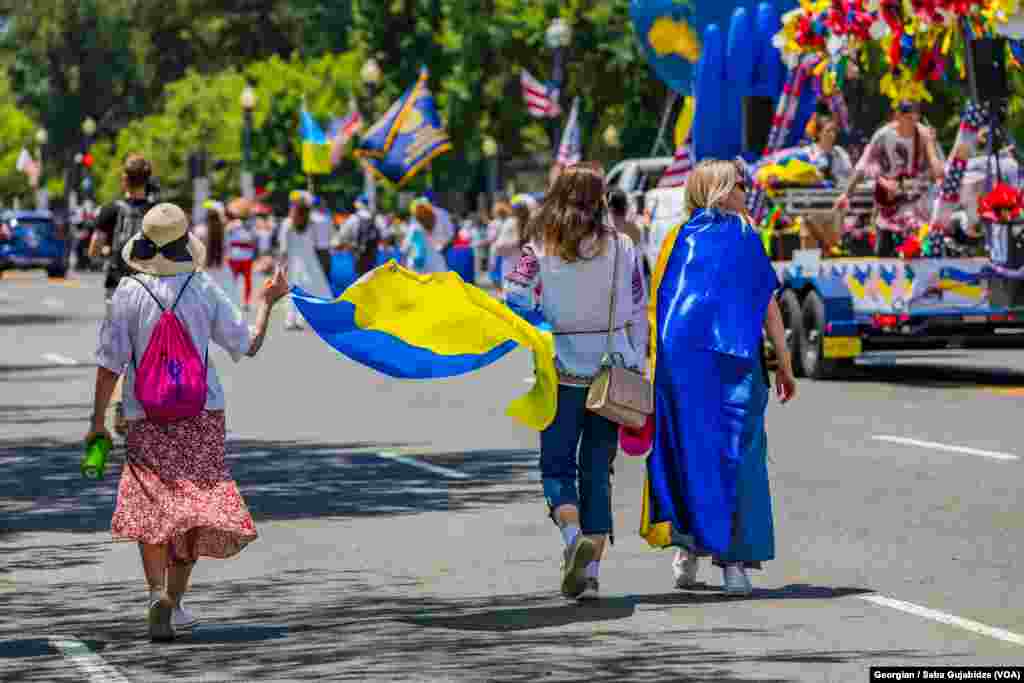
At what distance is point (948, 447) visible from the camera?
53.4ft

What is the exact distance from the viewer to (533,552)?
38.3 ft

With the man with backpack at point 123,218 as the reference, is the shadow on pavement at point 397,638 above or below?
below

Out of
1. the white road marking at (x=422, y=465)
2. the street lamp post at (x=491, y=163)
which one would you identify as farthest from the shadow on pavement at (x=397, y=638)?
the street lamp post at (x=491, y=163)

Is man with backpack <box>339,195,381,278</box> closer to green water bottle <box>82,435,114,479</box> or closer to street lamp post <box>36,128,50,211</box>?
green water bottle <box>82,435,114,479</box>

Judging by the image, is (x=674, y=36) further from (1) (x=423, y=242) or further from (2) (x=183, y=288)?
(2) (x=183, y=288)

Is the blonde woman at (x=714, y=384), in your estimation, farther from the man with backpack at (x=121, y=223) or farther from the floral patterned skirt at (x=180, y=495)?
the man with backpack at (x=121, y=223)

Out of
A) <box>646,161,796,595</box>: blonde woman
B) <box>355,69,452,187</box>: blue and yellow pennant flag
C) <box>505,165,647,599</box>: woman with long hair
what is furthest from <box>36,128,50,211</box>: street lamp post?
<box>505,165,647,599</box>: woman with long hair

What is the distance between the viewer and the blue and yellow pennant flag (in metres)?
47.5

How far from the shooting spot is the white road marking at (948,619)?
8.98 meters

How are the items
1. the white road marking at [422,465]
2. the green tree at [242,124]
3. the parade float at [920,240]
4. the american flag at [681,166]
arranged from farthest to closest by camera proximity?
1. the green tree at [242,124]
2. the american flag at [681,166]
3. the parade float at [920,240]
4. the white road marking at [422,465]

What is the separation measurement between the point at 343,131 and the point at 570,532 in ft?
187

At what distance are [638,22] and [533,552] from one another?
22.5 meters

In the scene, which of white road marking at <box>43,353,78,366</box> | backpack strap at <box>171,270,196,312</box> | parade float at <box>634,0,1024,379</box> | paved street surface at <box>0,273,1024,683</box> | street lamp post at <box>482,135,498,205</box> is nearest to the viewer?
paved street surface at <box>0,273,1024,683</box>

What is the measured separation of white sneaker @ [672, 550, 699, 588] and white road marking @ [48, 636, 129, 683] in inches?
97.8
